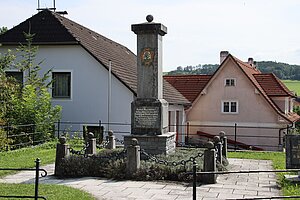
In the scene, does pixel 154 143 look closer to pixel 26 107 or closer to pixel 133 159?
pixel 133 159

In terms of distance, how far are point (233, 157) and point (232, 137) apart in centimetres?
1405

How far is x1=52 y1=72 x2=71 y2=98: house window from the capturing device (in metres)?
23.2

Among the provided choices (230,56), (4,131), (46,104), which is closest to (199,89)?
(230,56)

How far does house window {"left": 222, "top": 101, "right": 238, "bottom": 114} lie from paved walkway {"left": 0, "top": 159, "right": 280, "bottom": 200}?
19.5m

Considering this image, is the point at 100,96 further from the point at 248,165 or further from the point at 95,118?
the point at 248,165

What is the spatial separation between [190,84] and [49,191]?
88.0 feet

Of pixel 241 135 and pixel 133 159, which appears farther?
pixel 241 135

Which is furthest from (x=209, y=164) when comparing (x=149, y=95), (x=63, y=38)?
(x=63, y=38)

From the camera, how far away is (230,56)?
1230 inches

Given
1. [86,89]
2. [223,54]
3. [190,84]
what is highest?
[223,54]

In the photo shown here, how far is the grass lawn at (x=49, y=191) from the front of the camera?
8.70m

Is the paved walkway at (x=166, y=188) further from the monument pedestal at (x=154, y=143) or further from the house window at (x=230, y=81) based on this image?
the house window at (x=230, y=81)

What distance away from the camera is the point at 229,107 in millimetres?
31531

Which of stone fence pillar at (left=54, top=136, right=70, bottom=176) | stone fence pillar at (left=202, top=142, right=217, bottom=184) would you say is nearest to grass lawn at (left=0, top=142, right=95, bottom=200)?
stone fence pillar at (left=54, top=136, right=70, bottom=176)
